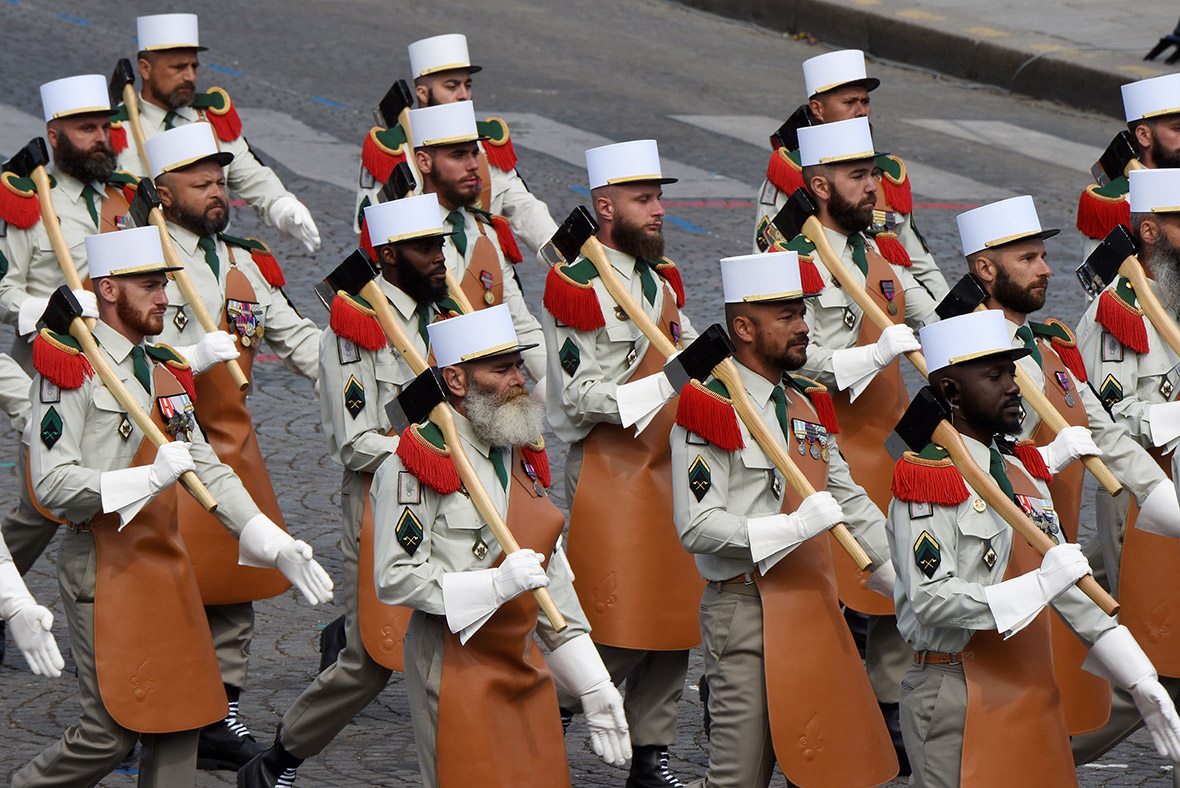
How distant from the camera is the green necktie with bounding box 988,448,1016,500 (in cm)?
616

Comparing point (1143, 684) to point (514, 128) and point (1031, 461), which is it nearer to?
point (1031, 461)

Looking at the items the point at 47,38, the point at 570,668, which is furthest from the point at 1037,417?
the point at 47,38

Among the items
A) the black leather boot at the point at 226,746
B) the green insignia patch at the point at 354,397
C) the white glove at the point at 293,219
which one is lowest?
the black leather boot at the point at 226,746

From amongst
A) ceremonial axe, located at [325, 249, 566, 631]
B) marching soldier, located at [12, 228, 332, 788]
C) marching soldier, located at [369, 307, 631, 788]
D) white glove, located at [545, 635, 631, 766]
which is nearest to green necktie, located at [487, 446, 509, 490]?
marching soldier, located at [369, 307, 631, 788]

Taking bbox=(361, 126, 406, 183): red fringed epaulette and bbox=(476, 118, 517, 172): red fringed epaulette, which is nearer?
bbox=(361, 126, 406, 183): red fringed epaulette

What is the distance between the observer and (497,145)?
10188mm

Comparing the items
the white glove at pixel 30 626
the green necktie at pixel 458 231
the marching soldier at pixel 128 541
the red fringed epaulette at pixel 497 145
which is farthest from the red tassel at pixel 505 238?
the white glove at pixel 30 626

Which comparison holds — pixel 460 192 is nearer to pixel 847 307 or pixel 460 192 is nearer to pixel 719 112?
pixel 847 307

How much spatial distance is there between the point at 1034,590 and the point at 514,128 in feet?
42.3

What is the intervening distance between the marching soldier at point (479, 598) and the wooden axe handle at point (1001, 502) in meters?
1.33

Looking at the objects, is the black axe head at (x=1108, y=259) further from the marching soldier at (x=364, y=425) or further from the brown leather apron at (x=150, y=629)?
the brown leather apron at (x=150, y=629)

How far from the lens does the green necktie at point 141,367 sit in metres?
7.05

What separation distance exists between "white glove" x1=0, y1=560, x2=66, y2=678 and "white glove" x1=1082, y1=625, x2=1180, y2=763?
358 cm

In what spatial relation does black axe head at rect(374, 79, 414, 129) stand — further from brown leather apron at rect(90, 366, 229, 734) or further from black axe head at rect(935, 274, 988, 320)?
black axe head at rect(935, 274, 988, 320)
